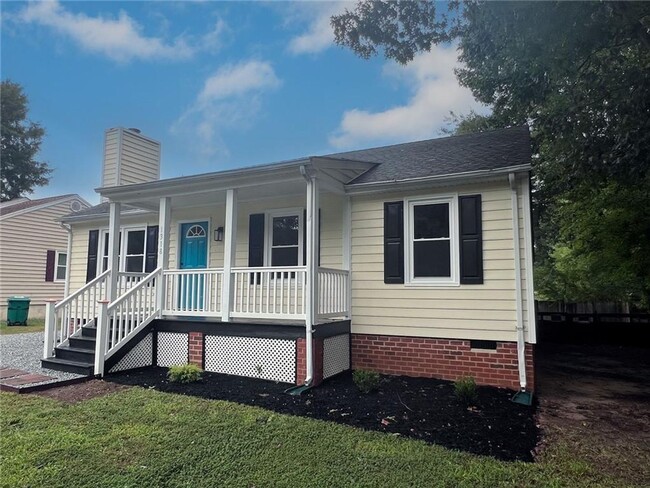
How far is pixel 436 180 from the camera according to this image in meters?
6.45

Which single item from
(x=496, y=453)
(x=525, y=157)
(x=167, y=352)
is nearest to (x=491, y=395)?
(x=496, y=453)

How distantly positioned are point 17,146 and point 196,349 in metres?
29.9

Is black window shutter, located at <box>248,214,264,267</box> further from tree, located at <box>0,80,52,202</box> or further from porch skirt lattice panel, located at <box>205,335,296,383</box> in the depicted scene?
tree, located at <box>0,80,52,202</box>

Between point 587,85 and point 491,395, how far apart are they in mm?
4716

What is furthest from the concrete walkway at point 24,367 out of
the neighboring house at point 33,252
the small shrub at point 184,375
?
the neighboring house at point 33,252

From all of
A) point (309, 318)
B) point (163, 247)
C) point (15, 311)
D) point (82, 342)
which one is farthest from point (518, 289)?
point (15, 311)

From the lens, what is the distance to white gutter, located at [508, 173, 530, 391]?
228 inches

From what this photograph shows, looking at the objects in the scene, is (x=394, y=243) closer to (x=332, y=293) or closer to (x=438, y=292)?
(x=438, y=292)

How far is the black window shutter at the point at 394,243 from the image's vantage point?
22.2 ft

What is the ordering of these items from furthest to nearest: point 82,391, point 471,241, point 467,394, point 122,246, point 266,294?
point 122,246, point 266,294, point 471,241, point 82,391, point 467,394

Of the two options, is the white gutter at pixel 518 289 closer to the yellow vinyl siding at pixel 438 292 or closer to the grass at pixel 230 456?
the yellow vinyl siding at pixel 438 292

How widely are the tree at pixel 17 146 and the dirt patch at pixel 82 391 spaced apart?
28605 mm

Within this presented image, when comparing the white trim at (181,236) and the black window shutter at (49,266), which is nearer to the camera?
the white trim at (181,236)

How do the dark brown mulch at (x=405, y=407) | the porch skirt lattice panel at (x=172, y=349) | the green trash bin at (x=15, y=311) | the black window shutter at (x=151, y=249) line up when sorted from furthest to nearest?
1. the green trash bin at (x=15, y=311)
2. the black window shutter at (x=151, y=249)
3. the porch skirt lattice panel at (x=172, y=349)
4. the dark brown mulch at (x=405, y=407)
